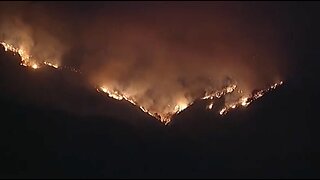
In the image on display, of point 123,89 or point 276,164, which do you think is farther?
point 276,164

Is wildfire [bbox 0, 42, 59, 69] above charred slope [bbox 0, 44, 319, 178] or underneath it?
above

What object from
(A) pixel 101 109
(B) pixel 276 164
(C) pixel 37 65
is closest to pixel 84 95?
(A) pixel 101 109

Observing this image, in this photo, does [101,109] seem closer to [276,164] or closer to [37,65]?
[37,65]

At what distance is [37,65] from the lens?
1238 centimetres

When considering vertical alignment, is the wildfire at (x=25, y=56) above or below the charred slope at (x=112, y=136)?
above

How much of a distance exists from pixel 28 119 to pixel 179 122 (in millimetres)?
3958

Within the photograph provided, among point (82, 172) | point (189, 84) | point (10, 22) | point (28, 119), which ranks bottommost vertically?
point (82, 172)

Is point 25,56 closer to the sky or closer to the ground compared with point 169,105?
closer to the sky

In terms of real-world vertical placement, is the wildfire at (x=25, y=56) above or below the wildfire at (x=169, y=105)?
above

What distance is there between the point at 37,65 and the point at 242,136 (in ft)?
19.7

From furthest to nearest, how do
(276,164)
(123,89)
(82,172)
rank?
(276,164), (82,172), (123,89)

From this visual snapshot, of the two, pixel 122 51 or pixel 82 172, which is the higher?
pixel 122 51

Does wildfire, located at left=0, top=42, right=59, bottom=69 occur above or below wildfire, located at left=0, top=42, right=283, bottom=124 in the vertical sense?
above

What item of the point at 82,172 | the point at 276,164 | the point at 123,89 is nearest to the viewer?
the point at 123,89
